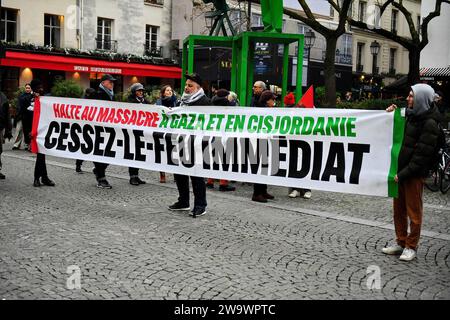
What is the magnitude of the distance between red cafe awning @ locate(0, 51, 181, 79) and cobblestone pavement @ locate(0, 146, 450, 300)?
18039mm

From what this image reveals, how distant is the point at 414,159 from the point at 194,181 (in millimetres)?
3149

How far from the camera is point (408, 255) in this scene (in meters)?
5.68

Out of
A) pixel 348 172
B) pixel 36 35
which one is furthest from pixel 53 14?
pixel 348 172

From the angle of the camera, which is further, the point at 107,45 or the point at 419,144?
the point at 107,45

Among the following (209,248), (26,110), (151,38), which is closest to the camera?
(209,248)

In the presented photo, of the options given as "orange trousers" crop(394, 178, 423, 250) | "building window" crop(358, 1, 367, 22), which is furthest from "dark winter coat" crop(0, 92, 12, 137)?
"building window" crop(358, 1, 367, 22)

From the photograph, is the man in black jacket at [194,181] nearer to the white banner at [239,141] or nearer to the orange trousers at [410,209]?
the white banner at [239,141]

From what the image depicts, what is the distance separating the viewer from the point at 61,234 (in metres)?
6.29

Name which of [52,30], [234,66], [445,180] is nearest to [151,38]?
[52,30]

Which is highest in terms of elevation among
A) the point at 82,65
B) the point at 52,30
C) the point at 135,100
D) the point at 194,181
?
the point at 52,30

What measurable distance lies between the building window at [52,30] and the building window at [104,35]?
2.30 m

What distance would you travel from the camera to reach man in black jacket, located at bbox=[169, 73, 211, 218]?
753 cm

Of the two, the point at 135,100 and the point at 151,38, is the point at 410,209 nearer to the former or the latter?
the point at 135,100
